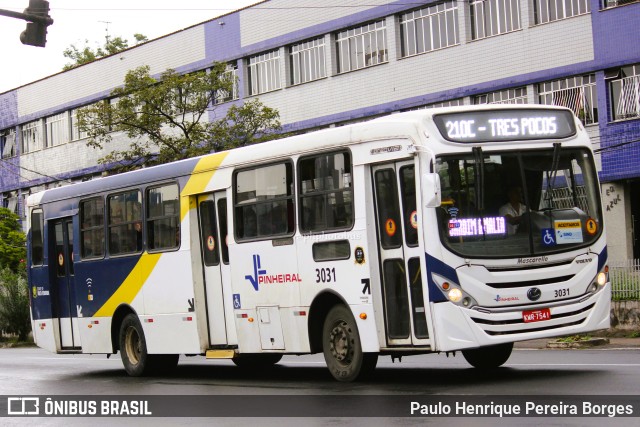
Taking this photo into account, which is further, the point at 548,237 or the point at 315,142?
the point at 315,142

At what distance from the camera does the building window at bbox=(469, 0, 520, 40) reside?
37.7 meters

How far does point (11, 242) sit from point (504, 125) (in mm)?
43615

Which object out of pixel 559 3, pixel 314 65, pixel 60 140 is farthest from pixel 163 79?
pixel 60 140

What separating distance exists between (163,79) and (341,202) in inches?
1079

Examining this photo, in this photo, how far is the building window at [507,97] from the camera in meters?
37.1

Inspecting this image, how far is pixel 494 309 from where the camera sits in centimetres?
1372

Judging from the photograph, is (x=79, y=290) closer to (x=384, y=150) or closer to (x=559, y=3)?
(x=384, y=150)

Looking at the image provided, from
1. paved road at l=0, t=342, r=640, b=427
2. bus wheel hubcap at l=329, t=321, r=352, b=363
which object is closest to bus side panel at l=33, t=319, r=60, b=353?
paved road at l=0, t=342, r=640, b=427

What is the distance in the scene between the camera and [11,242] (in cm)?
5491

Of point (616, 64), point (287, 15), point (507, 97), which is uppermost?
point (287, 15)

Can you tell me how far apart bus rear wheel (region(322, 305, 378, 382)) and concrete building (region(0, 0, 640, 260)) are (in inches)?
811

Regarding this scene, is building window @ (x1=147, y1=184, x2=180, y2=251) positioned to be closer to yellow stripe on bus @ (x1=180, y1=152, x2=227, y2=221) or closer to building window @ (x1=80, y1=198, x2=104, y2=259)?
yellow stripe on bus @ (x1=180, y1=152, x2=227, y2=221)

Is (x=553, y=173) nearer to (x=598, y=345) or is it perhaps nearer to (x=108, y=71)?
(x=598, y=345)

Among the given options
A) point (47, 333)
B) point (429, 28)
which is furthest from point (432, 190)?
point (429, 28)
